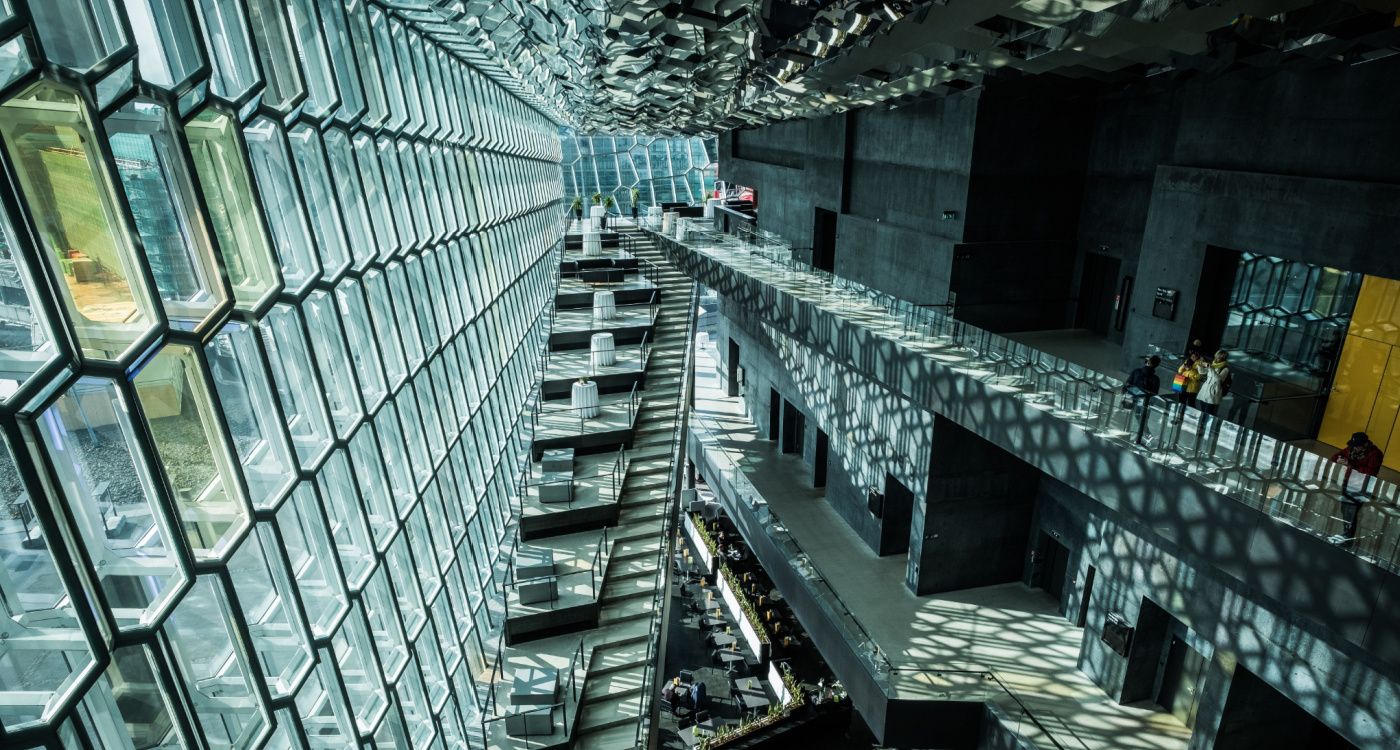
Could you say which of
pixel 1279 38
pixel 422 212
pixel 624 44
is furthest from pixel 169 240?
pixel 1279 38

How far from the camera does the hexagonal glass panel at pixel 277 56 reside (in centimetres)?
785

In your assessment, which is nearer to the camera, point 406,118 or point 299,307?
point 299,307

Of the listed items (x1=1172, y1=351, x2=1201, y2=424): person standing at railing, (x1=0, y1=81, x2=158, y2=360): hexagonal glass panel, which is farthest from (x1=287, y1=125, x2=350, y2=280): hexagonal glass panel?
(x1=1172, y1=351, x2=1201, y2=424): person standing at railing

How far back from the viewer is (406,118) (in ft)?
42.1

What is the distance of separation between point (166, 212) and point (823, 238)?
27.1 metres

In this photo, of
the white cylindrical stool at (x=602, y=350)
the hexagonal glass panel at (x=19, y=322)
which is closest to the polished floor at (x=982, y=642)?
the white cylindrical stool at (x=602, y=350)

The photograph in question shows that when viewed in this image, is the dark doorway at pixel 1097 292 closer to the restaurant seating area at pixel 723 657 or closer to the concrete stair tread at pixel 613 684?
the restaurant seating area at pixel 723 657

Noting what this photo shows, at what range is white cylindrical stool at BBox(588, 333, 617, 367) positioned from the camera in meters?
25.0

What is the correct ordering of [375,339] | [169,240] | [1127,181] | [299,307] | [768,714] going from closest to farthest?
[169,240], [299,307], [375,339], [1127,181], [768,714]

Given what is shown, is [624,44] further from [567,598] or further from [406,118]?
[567,598]

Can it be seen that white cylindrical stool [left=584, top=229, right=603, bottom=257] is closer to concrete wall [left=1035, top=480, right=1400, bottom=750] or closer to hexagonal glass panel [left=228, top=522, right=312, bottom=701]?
concrete wall [left=1035, top=480, right=1400, bottom=750]

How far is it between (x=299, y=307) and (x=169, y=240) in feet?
6.58

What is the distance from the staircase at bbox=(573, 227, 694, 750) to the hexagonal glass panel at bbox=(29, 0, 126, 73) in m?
11.9

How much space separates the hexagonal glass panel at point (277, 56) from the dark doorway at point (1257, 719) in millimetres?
16947
